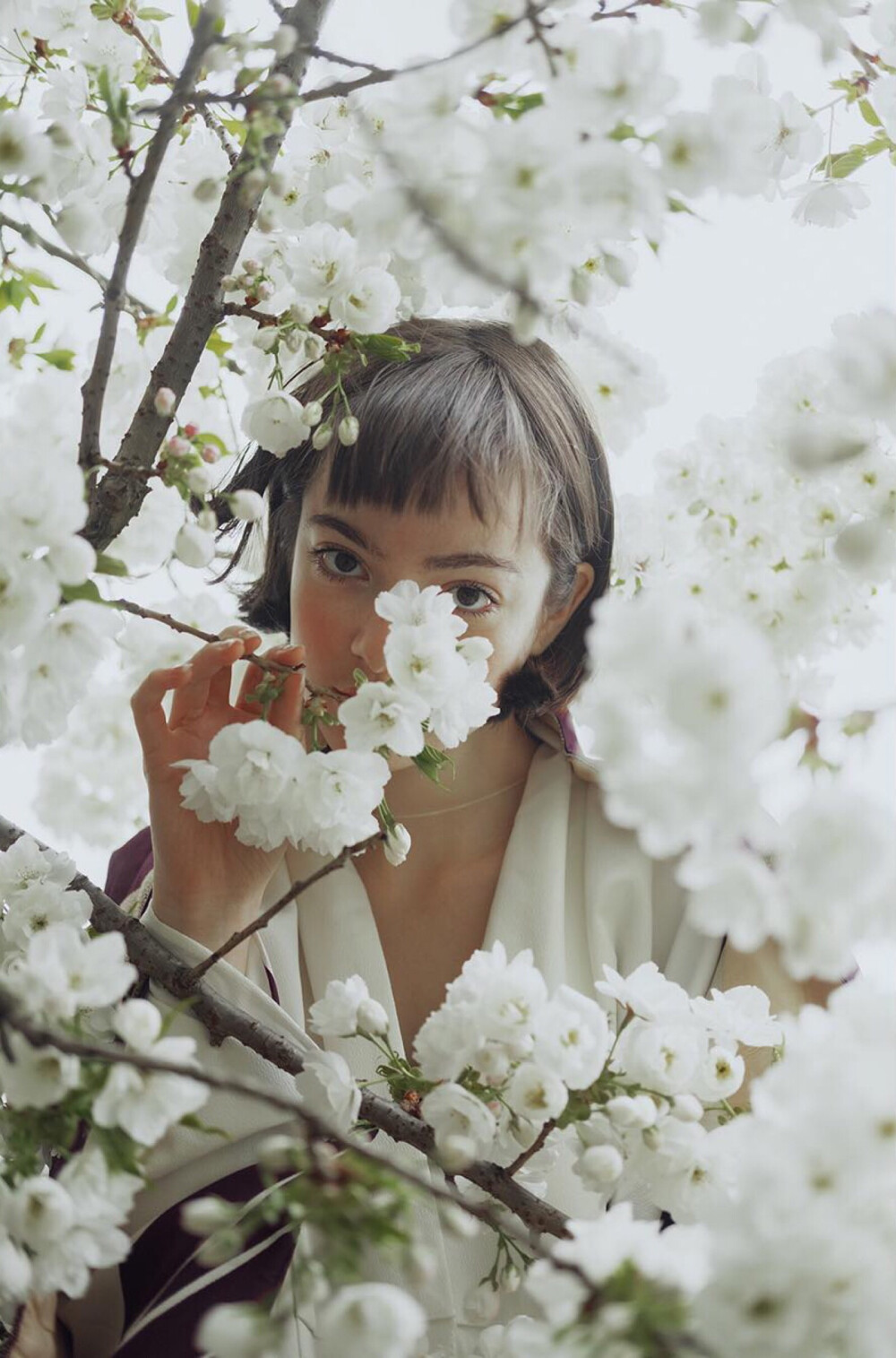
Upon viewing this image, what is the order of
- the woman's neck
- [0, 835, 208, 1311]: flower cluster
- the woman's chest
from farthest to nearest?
the woman's neck, the woman's chest, [0, 835, 208, 1311]: flower cluster

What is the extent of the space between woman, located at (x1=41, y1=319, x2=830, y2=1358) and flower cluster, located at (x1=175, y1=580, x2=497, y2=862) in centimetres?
9

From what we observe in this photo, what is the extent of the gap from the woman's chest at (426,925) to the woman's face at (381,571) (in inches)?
9.0

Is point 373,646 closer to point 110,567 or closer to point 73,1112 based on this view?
point 110,567

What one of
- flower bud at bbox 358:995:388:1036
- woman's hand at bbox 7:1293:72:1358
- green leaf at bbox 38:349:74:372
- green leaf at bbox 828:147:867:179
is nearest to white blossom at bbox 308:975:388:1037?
flower bud at bbox 358:995:388:1036

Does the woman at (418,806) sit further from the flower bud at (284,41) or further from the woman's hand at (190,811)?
the flower bud at (284,41)

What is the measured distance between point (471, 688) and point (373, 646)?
6.1 inches

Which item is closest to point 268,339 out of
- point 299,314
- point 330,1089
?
point 299,314

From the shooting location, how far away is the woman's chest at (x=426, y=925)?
125 cm

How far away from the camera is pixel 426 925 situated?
129cm

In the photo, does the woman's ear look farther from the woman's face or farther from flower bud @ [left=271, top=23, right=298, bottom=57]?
flower bud @ [left=271, top=23, right=298, bottom=57]

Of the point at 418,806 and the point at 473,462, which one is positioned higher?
the point at 473,462

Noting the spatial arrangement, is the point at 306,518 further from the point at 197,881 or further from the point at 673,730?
the point at 673,730

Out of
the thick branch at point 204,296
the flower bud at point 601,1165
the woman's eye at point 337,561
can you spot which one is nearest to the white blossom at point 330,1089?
the flower bud at point 601,1165

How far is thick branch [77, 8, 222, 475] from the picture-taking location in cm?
70
